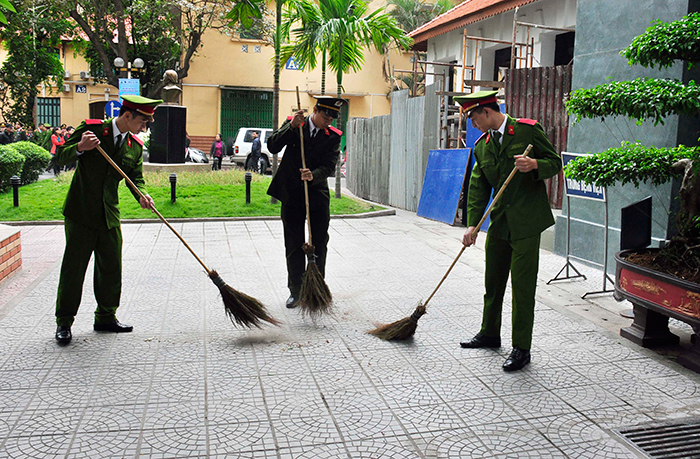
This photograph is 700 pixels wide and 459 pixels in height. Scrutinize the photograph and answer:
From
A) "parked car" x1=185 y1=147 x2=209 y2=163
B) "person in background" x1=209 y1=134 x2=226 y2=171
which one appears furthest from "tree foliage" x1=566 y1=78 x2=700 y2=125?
"parked car" x1=185 y1=147 x2=209 y2=163

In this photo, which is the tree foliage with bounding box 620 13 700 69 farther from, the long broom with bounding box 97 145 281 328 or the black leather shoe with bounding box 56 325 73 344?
the black leather shoe with bounding box 56 325 73 344

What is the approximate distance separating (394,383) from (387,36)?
1111 cm

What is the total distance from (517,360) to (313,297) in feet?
6.15

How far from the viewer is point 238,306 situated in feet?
16.7

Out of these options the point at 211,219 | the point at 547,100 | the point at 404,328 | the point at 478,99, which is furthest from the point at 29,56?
the point at 478,99

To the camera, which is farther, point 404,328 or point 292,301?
point 292,301

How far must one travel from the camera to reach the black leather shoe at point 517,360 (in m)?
4.52

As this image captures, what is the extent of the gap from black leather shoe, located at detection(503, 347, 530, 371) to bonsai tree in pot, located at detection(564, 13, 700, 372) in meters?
1.12

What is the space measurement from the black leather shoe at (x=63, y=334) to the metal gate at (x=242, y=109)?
28.3 meters

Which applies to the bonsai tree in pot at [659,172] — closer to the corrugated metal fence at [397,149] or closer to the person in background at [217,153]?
the corrugated metal fence at [397,149]

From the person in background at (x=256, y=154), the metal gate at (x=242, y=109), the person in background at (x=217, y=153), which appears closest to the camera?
the person in background at (x=256, y=154)

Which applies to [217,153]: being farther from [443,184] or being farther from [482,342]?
[482,342]

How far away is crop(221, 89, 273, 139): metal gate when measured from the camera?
32.7m

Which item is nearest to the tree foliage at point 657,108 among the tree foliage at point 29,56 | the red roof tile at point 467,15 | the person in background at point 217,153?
the red roof tile at point 467,15
